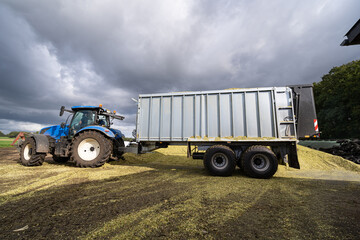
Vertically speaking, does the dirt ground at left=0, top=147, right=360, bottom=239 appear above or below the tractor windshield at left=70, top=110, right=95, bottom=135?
below

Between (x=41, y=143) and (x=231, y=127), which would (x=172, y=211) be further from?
(x=41, y=143)

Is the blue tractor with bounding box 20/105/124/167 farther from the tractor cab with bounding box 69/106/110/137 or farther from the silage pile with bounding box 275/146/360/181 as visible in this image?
the silage pile with bounding box 275/146/360/181

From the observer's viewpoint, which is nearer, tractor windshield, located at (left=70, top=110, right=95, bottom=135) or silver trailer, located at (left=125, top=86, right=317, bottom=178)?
silver trailer, located at (left=125, top=86, right=317, bottom=178)

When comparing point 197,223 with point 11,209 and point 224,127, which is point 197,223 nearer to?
point 11,209

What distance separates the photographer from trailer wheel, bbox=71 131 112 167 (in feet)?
20.7

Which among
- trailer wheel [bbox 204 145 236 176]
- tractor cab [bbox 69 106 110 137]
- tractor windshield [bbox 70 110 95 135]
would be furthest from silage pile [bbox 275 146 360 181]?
tractor windshield [bbox 70 110 95 135]

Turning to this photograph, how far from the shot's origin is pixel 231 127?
567 centimetres

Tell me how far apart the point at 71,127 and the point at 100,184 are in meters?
4.54

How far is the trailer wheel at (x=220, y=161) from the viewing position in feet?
17.1

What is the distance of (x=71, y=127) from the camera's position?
725 cm

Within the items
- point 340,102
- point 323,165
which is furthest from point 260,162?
point 340,102

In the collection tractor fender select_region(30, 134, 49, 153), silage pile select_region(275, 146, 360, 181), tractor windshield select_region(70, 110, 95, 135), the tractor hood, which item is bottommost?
silage pile select_region(275, 146, 360, 181)

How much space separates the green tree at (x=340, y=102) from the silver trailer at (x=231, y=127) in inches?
816

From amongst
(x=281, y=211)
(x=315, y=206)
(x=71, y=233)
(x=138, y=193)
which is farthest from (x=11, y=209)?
(x=315, y=206)
